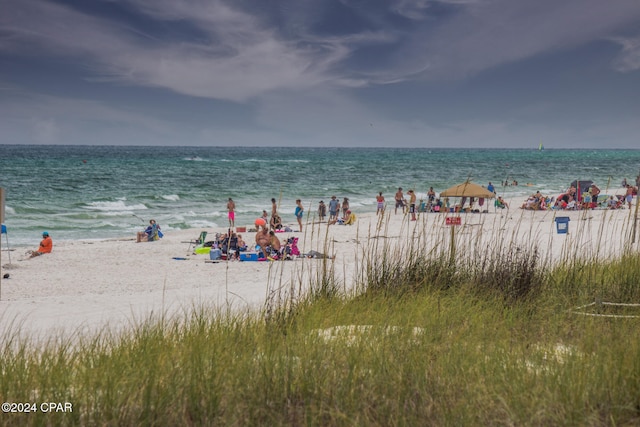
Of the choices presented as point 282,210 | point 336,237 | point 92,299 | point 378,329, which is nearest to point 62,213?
point 282,210

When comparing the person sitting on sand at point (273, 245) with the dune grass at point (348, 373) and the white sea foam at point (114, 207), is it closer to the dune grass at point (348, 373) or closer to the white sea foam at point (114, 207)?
the dune grass at point (348, 373)

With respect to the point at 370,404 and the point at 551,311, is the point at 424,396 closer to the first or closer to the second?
the point at 370,404

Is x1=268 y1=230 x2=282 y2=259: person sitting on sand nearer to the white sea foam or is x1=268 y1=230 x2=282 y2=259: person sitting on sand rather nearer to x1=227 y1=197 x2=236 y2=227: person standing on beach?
x1=227 y1=197 x2=236 y2=227: person standing on beach

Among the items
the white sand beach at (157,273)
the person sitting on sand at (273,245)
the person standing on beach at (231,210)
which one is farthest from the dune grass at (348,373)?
the person standing on beach at (231,210)

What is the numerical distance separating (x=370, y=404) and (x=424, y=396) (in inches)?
12.3

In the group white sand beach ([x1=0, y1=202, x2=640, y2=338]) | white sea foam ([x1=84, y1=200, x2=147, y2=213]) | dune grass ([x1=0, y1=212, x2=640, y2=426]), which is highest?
dune grass ([x1=0, y1=212, x2=640, y2=426])

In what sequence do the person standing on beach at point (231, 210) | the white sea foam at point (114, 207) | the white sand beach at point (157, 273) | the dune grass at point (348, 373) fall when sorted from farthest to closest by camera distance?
the white sea foam at point (114, 207)
the person standing on beach at point (231, 210)
the white sand beach at point (157, 273)
the dune grass at point (348, 373)

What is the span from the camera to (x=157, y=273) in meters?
12.2

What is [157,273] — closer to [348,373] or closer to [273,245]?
[273,245]

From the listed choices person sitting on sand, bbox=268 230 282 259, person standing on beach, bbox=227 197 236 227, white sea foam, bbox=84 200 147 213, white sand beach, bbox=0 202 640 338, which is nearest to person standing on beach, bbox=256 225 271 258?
person sitting on sand, bbox=268 230 282 259

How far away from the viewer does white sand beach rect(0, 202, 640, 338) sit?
6.73m

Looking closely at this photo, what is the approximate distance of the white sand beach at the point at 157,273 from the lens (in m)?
6.73

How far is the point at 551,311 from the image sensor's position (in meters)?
4.75

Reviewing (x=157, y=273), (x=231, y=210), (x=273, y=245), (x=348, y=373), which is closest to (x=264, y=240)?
(x=273, y=245)
